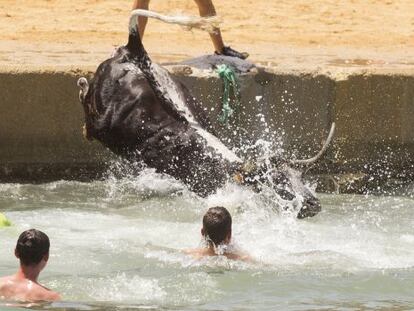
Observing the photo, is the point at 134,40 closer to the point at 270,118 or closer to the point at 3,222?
the point at 3,222

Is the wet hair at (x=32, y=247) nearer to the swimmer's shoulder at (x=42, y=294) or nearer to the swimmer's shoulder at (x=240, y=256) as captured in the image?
the swimmer's shoulder at (x=42, y=294)

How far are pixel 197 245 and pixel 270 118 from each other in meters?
2.05

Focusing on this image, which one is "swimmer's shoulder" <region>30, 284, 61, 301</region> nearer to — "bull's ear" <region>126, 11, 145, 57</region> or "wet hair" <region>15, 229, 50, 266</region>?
"wet hair" <region>15, 229, 50, 266</region>

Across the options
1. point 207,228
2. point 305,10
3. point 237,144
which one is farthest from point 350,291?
point 305,10

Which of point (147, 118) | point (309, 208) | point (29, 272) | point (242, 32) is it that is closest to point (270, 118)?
point (147, 118)

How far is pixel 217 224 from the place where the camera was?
881 centimetres

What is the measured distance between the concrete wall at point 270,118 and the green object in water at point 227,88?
55 millimetres

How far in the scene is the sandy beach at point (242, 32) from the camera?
487 inches

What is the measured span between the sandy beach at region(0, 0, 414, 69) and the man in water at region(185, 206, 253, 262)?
270 cm

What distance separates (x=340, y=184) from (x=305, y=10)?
16.8 ft

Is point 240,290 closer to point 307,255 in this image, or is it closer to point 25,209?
point 307,255

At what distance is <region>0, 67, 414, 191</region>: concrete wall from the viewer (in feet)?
36.4

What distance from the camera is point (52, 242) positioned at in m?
9.59

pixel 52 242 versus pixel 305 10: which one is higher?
pixel 305 10
